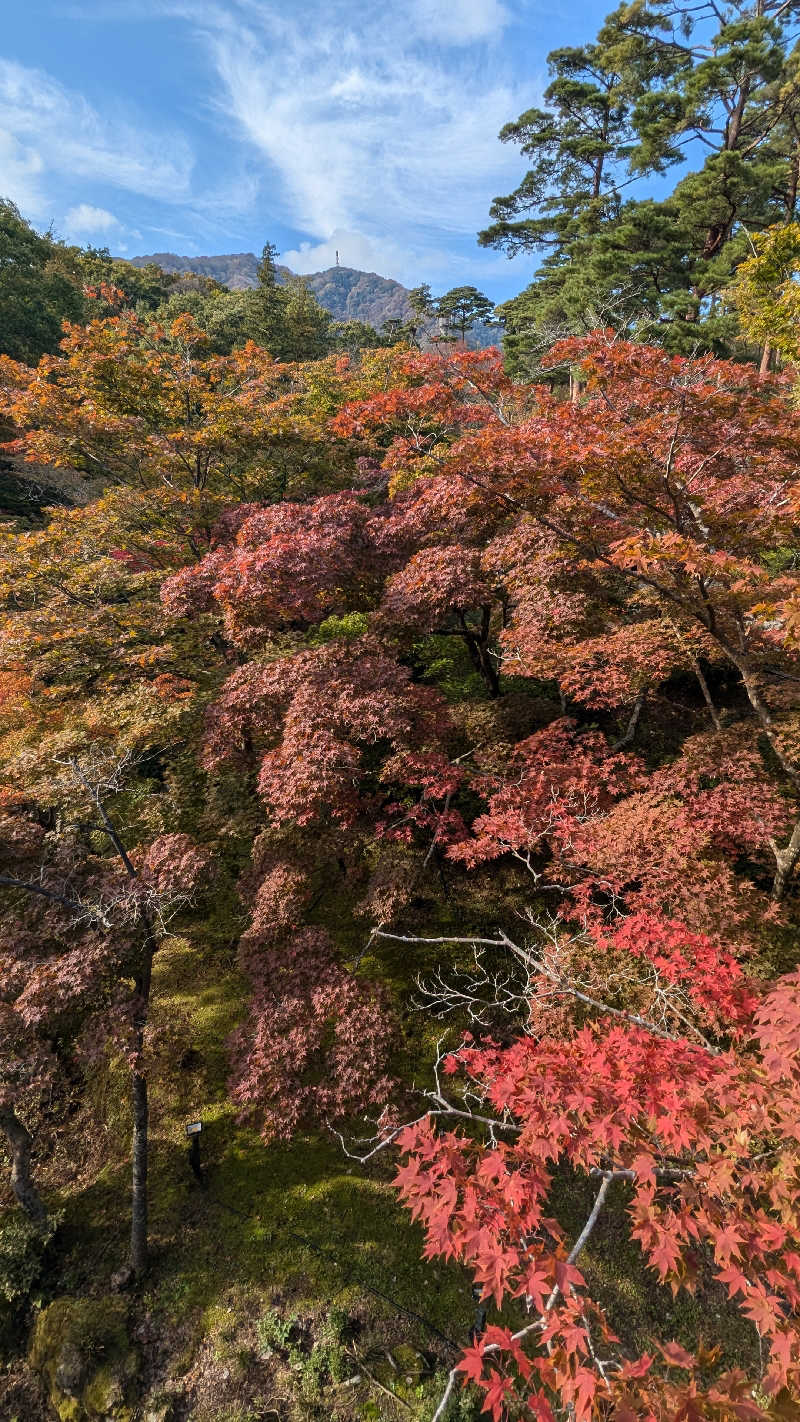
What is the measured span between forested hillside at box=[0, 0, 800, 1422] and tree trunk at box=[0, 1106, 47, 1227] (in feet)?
0.12

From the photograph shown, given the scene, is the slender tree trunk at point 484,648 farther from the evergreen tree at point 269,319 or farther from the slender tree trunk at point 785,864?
the evergreen tree at point 269,319

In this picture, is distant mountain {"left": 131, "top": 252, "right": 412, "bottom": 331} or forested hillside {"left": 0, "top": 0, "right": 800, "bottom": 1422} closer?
forested hillside {"left": 0, "top": 0, "right": 800, "bottom": 1422}

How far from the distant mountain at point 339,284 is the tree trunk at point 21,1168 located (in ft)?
646

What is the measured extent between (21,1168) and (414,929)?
5.38m

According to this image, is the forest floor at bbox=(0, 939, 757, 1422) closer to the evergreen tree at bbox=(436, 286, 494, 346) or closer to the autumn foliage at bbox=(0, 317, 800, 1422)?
the autumn foliage at bbox=(0, 317, 800, 1422)

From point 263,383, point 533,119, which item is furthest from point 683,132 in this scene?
point 263,383

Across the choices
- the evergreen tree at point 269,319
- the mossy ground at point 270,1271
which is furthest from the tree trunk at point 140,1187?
the evergreen tree at point 269,319

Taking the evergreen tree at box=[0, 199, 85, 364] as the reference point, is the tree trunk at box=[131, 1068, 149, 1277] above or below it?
below

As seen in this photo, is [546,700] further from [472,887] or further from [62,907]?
[62,907]

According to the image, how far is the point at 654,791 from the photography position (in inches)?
281

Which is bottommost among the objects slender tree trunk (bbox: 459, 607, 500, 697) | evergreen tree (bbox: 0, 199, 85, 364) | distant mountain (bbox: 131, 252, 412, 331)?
slender tree trunk (bbox: 459, 607, 500, 697)

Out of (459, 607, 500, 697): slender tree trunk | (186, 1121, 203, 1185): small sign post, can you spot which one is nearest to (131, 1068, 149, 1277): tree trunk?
(186, 1121, 203, 1185): small sign post

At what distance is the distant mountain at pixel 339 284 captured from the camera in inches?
6693

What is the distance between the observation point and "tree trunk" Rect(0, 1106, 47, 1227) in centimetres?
653
